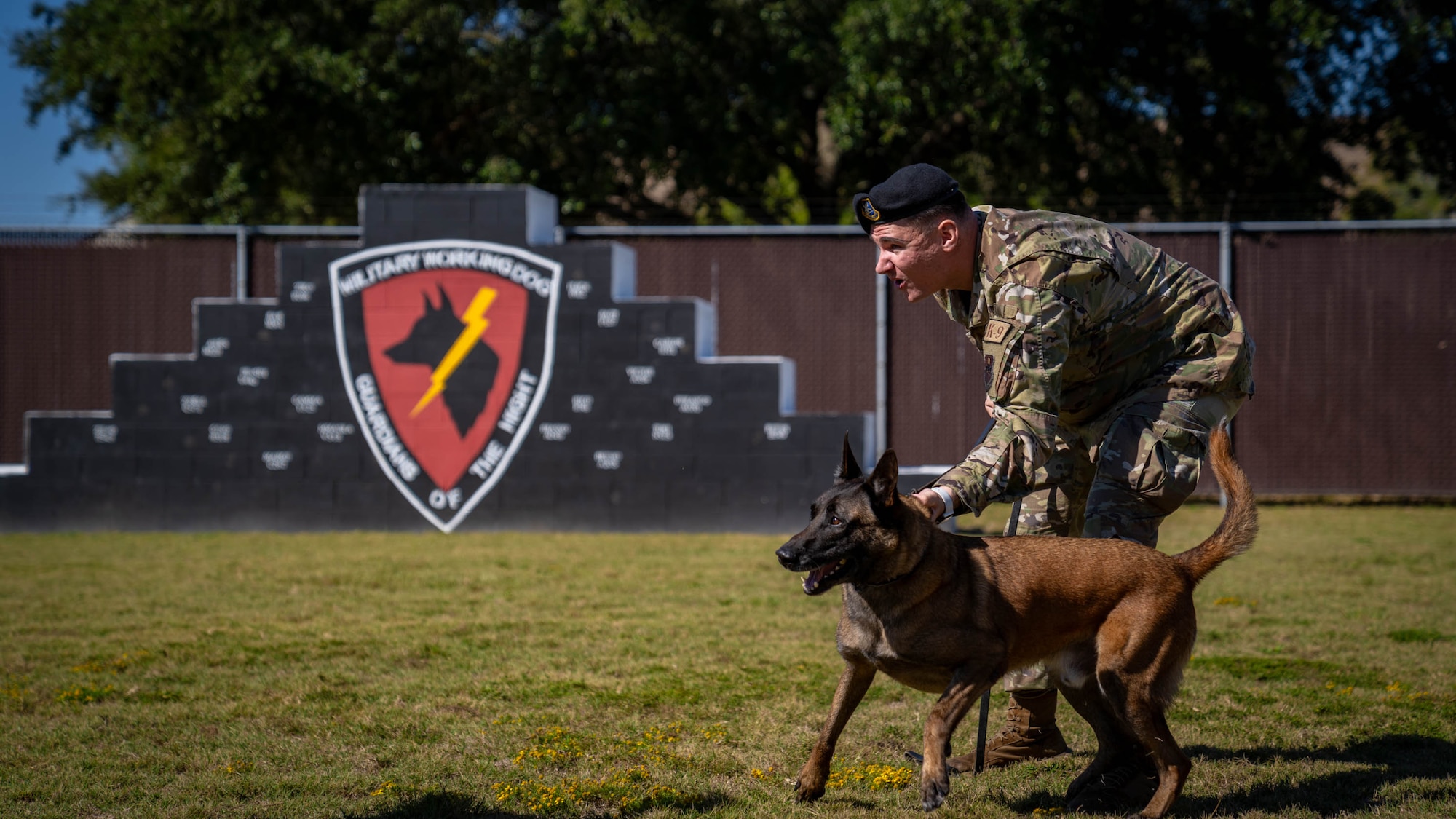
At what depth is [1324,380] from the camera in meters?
12.9

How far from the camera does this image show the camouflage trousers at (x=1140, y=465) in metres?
4.00

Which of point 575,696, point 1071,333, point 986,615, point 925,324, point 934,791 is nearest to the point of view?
point 934,791

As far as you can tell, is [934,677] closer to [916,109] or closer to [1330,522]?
[1330,522]

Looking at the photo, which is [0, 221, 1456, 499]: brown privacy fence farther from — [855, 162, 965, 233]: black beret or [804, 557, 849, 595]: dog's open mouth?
[804, 557, 849, 595]: dog's open mouth

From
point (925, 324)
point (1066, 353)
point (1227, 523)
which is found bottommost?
point (1227, 523)

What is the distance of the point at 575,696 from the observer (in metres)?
5.44

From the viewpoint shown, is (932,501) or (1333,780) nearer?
(932,501)

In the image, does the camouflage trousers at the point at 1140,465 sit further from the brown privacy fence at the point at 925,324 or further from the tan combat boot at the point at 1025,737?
the brown privacy fence at the point at 925,324

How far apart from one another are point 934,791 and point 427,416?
29.8ft

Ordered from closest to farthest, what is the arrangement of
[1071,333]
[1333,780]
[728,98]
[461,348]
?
[1071,333] → [1333,780] → [461,348] → [728,98]

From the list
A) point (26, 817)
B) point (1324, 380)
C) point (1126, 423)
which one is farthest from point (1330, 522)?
point (26, 817)

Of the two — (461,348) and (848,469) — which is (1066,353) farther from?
(461,348)

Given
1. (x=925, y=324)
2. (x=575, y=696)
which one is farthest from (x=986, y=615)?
(x=925, y=324)

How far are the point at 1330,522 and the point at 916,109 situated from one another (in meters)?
8.48
